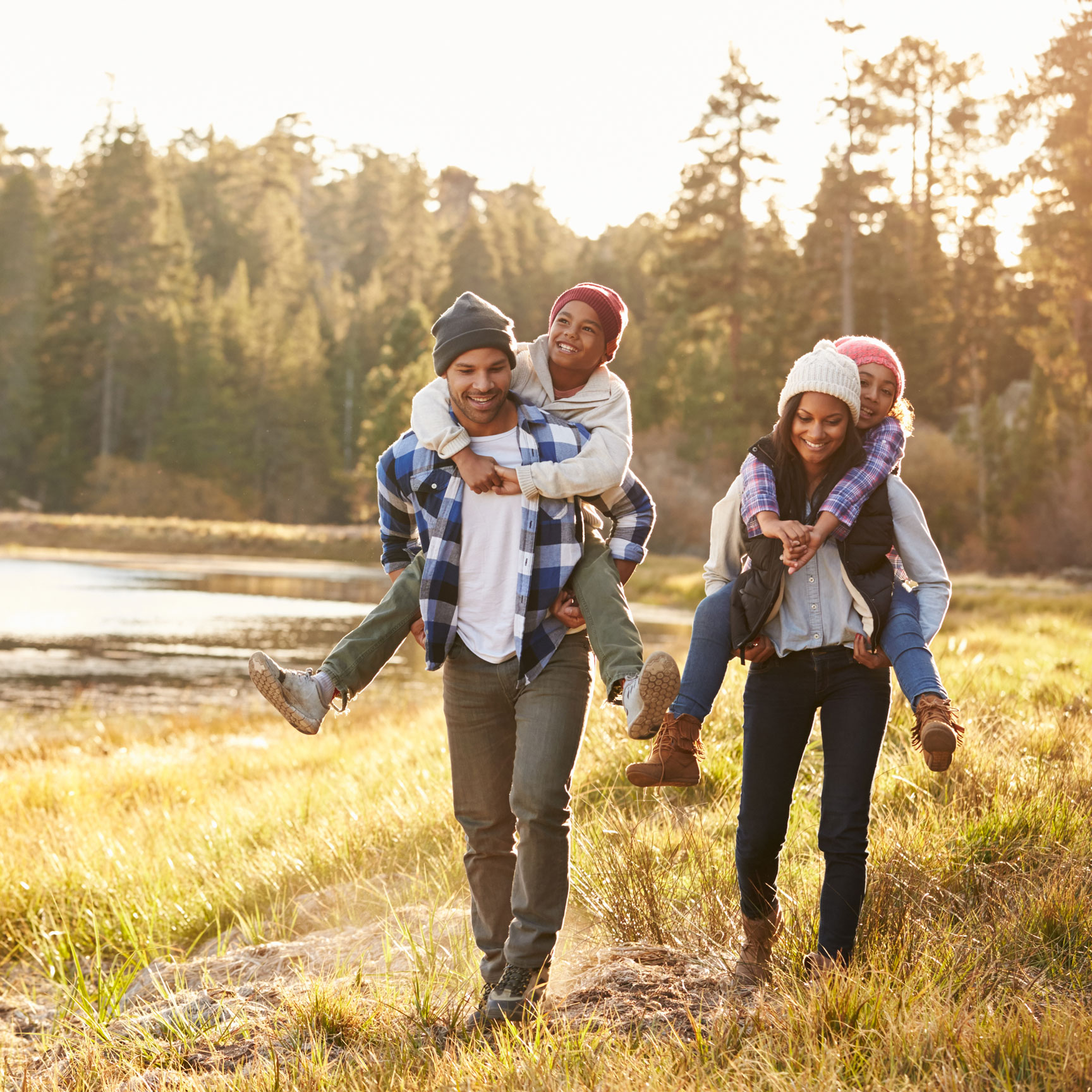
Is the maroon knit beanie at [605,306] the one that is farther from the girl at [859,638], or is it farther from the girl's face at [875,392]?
the girl's face at [875,392]

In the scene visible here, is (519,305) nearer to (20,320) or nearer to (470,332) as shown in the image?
(20,320)

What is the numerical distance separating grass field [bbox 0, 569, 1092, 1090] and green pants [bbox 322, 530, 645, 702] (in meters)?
0.90

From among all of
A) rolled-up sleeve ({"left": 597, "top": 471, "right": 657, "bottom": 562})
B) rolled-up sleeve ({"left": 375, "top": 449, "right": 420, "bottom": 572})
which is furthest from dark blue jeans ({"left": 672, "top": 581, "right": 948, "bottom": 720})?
rolled-up sleeve ({"left": 375, "top": 449, "right": 420, "bottom": 572})

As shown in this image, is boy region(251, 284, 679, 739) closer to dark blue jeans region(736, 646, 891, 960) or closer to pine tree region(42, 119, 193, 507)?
dark blue jeans region(736, 646, 891, 960)

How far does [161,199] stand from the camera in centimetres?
6272

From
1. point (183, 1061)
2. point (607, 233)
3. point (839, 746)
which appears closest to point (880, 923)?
point (839, 746)

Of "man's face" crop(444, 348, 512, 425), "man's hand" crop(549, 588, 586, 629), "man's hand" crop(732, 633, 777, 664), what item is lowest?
"man's hand" crop(732, 633, 777, 664)

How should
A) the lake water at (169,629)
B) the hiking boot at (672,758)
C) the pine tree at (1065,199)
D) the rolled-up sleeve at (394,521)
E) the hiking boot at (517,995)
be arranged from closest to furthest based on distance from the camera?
1. the hiking boot at (672,758)
2. the hiking boot at (517,995)
3. the rolled-up sleeve at (394,521)
4. the lake water at (169,629)
5. the pine tree at (1065,199)

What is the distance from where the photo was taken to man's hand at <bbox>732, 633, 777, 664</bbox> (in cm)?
332

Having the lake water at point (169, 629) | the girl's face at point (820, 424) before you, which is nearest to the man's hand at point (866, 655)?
the girl's face at point (820, 424)

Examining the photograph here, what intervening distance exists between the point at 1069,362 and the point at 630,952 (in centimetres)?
1923

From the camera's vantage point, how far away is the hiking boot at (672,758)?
3.08 meters

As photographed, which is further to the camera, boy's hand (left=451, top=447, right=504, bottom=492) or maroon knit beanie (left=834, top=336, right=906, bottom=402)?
maroon knit beanie (left=834, top=336, right=906, bottom=402)

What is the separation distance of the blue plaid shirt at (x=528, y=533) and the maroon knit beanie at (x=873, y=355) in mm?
763
